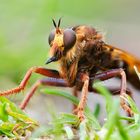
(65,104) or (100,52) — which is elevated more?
(100,52)

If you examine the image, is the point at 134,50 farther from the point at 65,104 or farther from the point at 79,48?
the point at 79,48

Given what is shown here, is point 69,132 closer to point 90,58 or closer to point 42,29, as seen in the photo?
point 90,58

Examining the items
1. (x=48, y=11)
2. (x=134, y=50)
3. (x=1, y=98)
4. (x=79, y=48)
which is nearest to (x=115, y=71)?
(x=79, y=48)

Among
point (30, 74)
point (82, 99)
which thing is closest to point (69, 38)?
point (30, 74)

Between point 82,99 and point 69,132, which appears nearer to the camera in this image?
point 69,132

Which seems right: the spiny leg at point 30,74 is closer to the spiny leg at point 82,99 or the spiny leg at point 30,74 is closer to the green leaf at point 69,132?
the spiny leg at point 82,99

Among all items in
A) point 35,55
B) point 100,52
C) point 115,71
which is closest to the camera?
point 115,71
